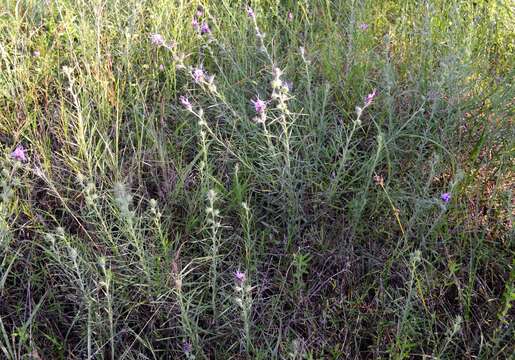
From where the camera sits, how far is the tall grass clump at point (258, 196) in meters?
1.56

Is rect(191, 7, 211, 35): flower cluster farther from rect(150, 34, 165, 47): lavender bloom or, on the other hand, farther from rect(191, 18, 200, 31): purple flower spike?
rect(150, 34, 165, 47): lavender bloom

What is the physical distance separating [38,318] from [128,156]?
69 cm

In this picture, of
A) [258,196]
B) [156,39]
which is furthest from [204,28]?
[258,196]

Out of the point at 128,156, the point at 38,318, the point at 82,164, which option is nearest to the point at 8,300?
the point at 38,318

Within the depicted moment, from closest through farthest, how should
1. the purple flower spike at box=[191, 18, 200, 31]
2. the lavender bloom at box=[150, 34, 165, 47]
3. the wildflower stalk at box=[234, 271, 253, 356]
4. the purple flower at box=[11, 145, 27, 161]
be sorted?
the wildflower stalk at box=[234, 271, 253, 356] → the purple flower at box=[11, 145, 27, 161] → the lavender bloom at box=[150, 34, 165, 47] → the purple flower spike at box=[191, 18, 200, 31]

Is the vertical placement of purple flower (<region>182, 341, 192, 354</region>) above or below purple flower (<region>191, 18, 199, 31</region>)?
below

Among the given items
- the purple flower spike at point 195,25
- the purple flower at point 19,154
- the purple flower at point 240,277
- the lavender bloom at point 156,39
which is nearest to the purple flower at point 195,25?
the purple flower spike at point 195,25

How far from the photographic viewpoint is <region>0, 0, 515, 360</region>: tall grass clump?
156 cm

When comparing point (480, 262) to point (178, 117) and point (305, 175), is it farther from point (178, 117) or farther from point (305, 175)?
point (178, 117)

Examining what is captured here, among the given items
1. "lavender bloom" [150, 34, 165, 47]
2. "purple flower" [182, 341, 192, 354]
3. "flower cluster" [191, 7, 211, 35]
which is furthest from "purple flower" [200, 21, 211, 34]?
"purple flower" [182, 341, 192, 354]

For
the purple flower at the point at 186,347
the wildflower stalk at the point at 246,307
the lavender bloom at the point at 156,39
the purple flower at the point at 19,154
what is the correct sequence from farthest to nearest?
the lavender bloom at the point at 156,39 → the purple flower at the point at 19,154 → the purple flower at the point at 186,347 → the wildflower stalk at the point at 246,307

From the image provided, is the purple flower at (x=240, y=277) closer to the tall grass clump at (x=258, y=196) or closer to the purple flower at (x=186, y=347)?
the tall grass clump at (x=258, y=196)

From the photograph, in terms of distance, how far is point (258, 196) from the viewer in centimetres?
196

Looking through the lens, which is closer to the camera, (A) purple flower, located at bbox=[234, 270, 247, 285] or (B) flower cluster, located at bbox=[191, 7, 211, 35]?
(A) purple flower, located at bbox=[234, 270, 247, 285]
